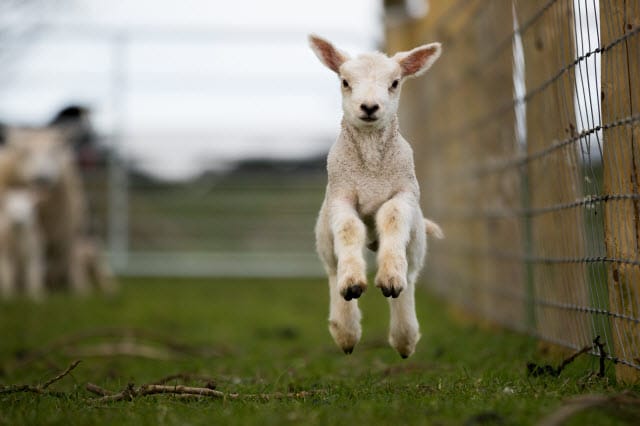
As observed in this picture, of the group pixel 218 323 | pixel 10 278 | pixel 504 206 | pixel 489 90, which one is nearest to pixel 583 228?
pixel 504 206

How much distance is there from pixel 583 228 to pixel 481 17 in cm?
254

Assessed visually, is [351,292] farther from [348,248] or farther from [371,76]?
[371,76]

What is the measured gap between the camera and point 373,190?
2896 millimetres

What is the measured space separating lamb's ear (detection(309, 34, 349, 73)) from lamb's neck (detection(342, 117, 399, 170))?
22 cm

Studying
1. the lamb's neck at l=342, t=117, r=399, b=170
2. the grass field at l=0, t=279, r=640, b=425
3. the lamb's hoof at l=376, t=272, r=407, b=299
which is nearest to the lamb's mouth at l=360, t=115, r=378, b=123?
the lamb's neck at l=342, t=117, r=399, b=170

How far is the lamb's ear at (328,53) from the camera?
287 centimetres

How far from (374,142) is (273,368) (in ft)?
6.20

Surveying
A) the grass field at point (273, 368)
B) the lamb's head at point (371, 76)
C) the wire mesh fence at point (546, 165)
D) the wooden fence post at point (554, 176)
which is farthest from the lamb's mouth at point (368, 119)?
the wooden fence post at point (554, 176)

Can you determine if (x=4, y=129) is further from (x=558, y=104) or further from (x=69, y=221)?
(x=558, y=104)

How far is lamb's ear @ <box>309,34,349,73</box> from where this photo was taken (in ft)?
9.43

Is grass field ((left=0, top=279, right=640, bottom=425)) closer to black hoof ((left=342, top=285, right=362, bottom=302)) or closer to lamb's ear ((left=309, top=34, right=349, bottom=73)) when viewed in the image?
black hoof ((left=342, top=285, right=362, bottom=302))

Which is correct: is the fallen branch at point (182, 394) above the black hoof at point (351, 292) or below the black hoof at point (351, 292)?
below

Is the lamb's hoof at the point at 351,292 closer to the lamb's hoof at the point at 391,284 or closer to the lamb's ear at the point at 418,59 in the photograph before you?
the lamb's hoof at the point at 391,284

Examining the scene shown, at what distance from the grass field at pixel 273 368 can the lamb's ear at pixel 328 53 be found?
1.13 meters
